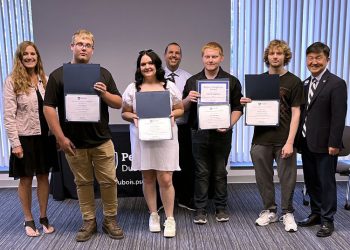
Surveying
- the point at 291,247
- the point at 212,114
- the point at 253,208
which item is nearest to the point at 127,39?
the point at 212,114

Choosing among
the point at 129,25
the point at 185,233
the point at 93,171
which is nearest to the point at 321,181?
the point at 185,233

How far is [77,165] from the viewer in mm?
2479

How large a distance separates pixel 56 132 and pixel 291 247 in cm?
185

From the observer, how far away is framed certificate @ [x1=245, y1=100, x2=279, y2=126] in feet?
8.51

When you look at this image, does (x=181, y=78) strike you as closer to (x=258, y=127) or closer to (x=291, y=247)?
(x=258, y=127)

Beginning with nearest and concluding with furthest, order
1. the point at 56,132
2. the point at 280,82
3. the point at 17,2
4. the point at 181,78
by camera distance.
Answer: the point at 56,132 < the point at 280,82 < the point at 181,78 < the point at 17,2

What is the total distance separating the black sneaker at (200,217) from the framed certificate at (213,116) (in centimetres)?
78

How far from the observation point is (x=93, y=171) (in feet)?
8.63

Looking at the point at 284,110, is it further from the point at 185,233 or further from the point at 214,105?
the point at 185,233

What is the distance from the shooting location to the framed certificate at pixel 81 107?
232 centimetres

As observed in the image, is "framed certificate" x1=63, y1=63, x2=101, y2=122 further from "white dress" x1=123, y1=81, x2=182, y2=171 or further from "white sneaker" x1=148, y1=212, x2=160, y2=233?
"white sneaker" x1=148, y1=212, x2=160, y2=233

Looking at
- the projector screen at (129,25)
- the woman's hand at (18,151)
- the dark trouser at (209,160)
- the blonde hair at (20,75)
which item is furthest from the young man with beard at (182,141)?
the woman's hand at (18,151)

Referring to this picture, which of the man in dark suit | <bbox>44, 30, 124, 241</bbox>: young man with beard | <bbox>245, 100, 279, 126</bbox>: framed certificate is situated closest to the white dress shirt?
<bbox>245, 100, 279, 126</bbox>: framed certificate

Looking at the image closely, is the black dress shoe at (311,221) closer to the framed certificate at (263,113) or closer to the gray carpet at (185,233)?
the gray carpet at (185,233)
